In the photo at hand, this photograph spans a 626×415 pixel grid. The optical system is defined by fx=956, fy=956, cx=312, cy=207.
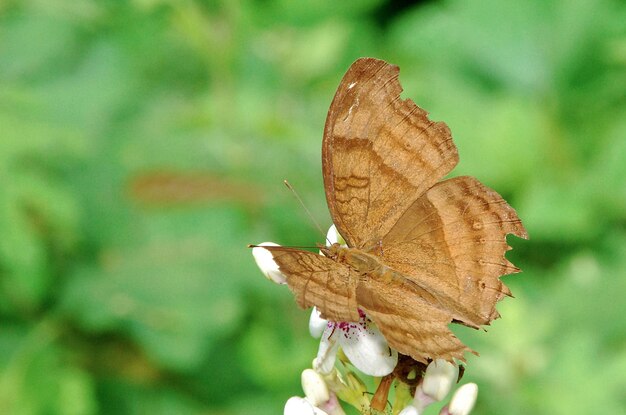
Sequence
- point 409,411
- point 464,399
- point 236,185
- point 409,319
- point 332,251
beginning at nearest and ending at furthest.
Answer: point 409,319 → point 409,411 → point 464,399 → point 332,251 → point 236,185

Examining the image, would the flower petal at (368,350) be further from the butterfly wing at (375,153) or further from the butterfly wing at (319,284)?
the butterfly wing at (375,153)

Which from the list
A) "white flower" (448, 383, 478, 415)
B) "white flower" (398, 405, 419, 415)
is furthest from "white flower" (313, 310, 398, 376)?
"white flower" (448, 383, 478, 415)

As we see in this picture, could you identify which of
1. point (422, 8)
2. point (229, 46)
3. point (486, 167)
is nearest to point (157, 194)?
point (229, 46)

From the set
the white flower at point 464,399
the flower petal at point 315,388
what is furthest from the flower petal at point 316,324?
the white flower at point 464,399

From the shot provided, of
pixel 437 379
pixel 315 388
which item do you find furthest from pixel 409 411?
pixel 315 388

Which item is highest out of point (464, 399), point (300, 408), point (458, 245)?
point (458, 245)

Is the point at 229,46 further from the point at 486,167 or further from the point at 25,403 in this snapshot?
the point at 25,403

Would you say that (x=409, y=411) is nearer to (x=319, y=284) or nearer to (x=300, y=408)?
(x=300, y=408)
